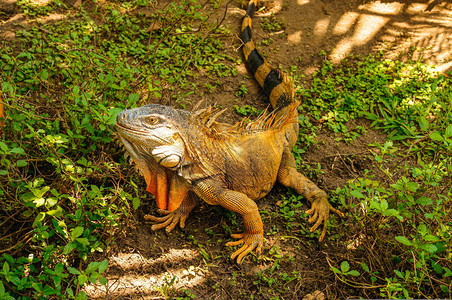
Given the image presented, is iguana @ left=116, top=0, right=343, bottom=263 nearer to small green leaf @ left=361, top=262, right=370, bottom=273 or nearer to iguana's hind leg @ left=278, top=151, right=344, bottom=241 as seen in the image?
iguana's hind leg @ left=278, top=151, right=344, bottom=241

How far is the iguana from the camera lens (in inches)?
110

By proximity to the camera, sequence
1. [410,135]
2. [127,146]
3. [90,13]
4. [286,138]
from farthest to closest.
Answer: [90,13] < [410,135] < [286,138] < [127,146]

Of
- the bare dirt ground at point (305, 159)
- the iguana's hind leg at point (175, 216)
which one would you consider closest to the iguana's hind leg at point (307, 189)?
the bare dirt ground at point (305, 159)

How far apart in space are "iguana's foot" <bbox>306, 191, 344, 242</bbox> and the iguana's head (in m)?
1.39

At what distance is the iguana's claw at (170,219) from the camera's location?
326 centimetres

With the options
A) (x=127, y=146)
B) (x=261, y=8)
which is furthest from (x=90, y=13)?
(x=127, y=146)

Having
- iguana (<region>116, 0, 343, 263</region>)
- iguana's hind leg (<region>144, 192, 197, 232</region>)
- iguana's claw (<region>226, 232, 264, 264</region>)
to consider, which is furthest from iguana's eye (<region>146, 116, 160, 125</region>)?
iguana's claw (<region>226, 232, 264, 264</region>)

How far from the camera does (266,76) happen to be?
4602 mm

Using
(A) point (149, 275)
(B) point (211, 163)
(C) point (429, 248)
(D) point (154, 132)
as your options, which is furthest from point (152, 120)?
(C) point (429, 248)

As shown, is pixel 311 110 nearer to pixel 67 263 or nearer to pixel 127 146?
pixel 127 146

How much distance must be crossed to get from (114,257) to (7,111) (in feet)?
4.93

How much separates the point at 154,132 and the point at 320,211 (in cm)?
172

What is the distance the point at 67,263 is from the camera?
2.66m

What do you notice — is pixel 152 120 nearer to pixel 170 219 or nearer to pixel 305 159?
pixel 170 219
